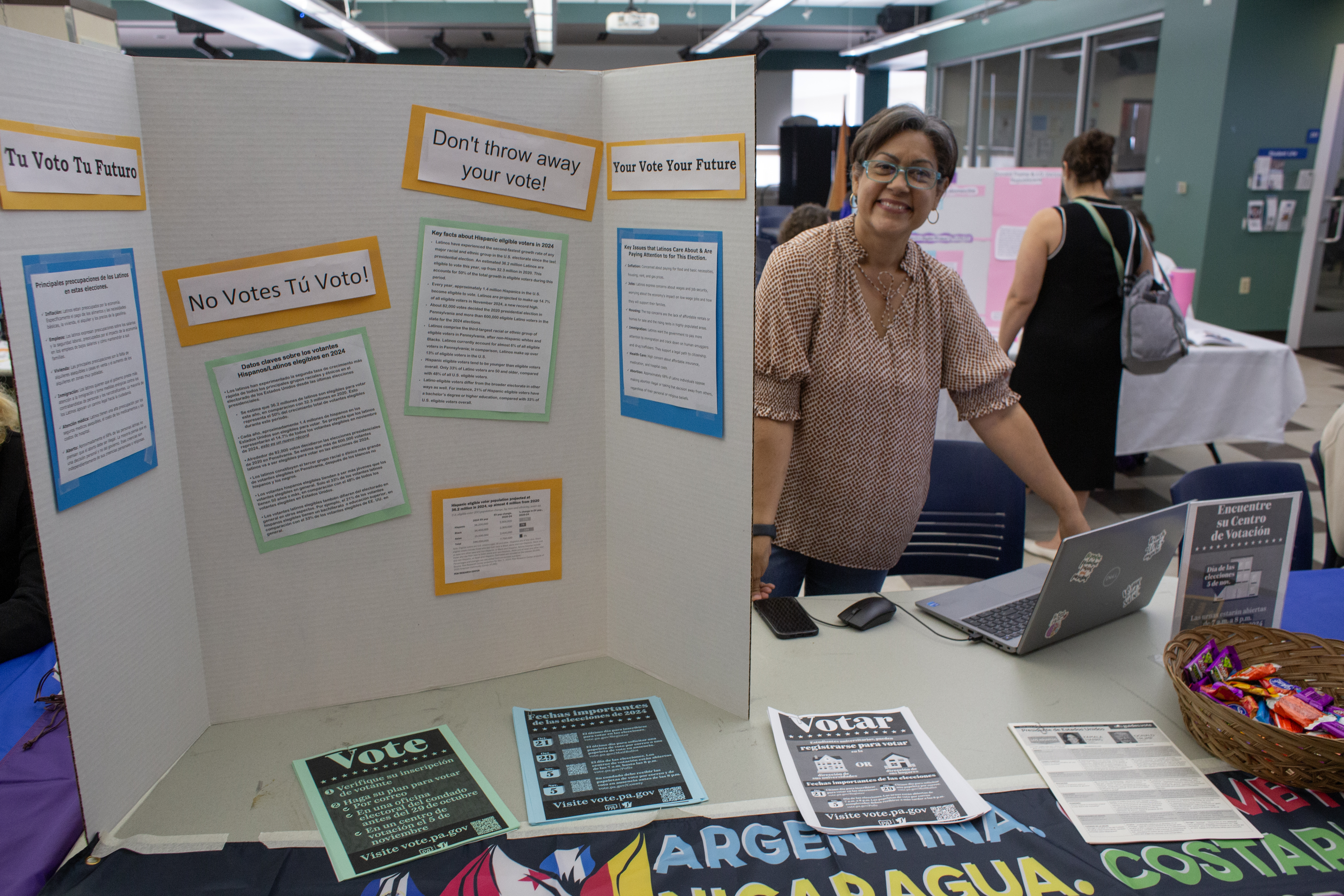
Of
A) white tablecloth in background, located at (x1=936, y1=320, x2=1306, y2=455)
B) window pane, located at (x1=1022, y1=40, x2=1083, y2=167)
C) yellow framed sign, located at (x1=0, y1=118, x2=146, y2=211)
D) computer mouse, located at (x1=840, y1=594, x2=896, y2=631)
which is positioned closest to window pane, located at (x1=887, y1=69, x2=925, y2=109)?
window pane, located at (x1=1022, y1=40, x2=1083, y2=167)

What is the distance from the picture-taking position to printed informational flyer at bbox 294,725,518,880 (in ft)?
3.10

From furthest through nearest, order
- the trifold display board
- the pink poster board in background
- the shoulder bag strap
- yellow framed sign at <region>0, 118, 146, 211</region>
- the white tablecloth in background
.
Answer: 1. the pink poster board in background
2. the white tablecloth in background
3. the shoulder bag strap
4. the trifold display board
5. yellow framed sign at <region>0, 118, 146, 211</region>

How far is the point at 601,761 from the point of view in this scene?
1086 millimetres

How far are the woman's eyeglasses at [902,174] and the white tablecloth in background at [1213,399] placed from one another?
8.24ft

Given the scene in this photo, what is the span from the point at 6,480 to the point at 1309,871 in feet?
6.80

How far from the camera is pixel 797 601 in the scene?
1.48m

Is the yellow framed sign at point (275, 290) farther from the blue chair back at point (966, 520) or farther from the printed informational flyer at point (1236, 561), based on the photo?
the blue chair back at point (966, 520)

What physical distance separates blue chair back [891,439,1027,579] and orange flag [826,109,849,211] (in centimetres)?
313

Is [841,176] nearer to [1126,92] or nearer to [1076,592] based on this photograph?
[1076,592]

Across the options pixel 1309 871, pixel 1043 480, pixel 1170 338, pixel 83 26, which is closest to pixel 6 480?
pixel 83 26

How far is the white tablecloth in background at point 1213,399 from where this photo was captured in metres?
3.62

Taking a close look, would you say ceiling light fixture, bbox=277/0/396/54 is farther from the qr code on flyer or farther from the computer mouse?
the qr code on flyer

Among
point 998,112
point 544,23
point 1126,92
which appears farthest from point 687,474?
point 998,112

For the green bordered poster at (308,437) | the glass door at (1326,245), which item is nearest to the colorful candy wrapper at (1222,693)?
the green bordered poster at (308,437)
